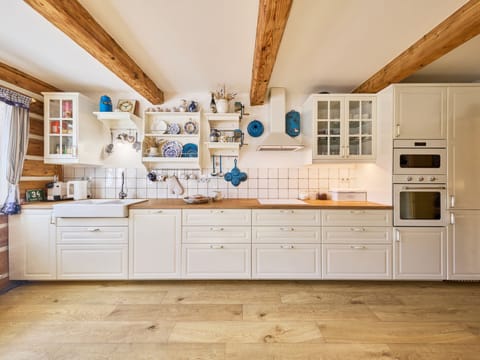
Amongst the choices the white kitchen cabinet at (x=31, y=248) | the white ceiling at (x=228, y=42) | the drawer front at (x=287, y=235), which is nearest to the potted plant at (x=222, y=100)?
the white ceiling at (x=228, y=42)

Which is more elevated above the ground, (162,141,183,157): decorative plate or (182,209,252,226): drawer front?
(162,141,183,157): decorative plate

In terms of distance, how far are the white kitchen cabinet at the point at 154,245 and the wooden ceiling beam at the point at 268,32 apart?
5.31 ft

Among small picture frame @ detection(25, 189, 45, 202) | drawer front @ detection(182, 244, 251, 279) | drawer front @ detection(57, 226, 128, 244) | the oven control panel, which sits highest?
the oven control panel

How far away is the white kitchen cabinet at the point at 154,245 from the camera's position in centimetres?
221

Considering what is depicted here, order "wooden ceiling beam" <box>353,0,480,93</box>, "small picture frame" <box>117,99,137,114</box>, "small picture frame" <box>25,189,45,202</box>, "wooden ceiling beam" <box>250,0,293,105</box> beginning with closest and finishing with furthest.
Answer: "wooden ceiling beam" <box>250,0,293,105</box> < "wooden ceiling beam" <box>353,0,480,93</box> < "small picture frame" <box>25,189,45,202</box> < "small picture frame" <box>117,99,137,114</box>

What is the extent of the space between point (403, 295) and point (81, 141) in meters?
3.67

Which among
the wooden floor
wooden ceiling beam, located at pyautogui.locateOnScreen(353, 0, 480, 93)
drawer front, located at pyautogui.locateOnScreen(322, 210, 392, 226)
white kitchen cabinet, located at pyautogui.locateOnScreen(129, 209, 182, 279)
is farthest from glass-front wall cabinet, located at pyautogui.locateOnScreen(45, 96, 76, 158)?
wooden ceiling beam, located at pyautogui.locateOnScreen(353, 0, 480, 93)

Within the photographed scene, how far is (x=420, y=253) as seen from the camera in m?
2.19

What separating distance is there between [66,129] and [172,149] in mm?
1152

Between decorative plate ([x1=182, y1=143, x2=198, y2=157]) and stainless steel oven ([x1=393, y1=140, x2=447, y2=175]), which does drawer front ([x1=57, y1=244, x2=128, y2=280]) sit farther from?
stainless steel oven ([x1=393, y1=140, x2=447, y2=175])

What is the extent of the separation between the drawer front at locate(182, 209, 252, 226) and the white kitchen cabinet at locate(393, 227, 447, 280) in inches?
59.8

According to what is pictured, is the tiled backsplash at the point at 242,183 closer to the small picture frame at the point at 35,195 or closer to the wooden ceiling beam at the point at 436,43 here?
the small picture frame at the point at 35,195

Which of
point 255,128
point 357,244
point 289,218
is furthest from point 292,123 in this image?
point 357,244

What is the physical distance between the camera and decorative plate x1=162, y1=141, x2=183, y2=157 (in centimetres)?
273
